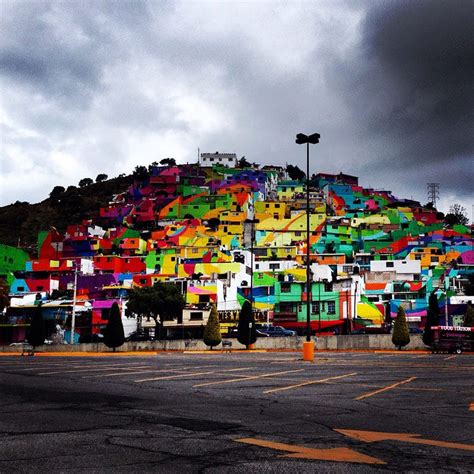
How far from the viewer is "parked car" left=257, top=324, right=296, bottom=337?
64394 mm

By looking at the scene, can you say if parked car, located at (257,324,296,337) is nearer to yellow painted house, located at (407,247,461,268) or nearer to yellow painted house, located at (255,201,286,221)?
yellow painted house, located at (407,247,461,268)

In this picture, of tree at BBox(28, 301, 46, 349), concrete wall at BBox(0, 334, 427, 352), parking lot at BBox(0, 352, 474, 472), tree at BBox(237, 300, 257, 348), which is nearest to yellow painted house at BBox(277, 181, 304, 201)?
concrete wall at BBox(0, 334, 427, 352)

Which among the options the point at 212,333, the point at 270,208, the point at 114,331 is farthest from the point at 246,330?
the point at 270,208

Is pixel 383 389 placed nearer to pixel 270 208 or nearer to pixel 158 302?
pixel 158 302

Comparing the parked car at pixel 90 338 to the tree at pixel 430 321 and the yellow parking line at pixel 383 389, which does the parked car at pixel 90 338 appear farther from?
the yellow parking line at pixel 383 389

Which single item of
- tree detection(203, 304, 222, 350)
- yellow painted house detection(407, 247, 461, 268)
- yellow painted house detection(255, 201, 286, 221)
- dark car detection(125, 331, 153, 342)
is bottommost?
dark car detection(125, 331, 153, 342)

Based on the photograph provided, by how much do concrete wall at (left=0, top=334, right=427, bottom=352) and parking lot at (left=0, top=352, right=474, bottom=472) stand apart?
32.9m

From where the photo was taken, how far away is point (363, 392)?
45.6ft

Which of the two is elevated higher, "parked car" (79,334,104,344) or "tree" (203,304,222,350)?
"tree" (203,304,222,350)

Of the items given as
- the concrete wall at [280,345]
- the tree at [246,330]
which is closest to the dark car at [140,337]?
the concrete wall at [280,345]

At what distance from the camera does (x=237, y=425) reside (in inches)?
343

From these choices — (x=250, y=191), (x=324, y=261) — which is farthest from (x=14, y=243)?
(x=324, y=261)

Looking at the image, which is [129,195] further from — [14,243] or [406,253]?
[406,253]

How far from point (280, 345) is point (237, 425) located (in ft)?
137
